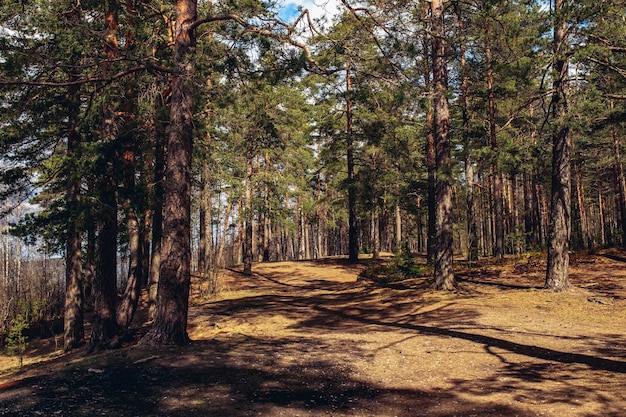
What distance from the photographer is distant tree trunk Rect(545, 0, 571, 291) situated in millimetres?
11719

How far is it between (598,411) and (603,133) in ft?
105

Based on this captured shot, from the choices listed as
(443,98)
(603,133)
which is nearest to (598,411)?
(443,98)

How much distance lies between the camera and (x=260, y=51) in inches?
385

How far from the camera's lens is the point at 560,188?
12.1m

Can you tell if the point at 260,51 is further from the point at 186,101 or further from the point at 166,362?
the point at 166,362

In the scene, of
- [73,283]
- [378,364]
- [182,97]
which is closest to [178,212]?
[182,97]

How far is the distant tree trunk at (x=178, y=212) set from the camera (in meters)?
7.72

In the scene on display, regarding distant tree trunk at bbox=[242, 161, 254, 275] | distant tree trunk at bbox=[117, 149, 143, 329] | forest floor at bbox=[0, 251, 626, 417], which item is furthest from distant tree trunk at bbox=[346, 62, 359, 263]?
distant tree trunk at bbox=[117, 149, 143, 329]

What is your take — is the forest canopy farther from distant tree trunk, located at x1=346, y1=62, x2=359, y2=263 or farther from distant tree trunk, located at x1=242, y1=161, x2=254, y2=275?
distant tree trunk, located at x1=346, y1=62, x2=359, y2=263

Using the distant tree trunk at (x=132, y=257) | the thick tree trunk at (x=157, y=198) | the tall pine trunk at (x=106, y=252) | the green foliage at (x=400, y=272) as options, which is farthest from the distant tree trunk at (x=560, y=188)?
the tall pine trunk at (x=106, y=252)

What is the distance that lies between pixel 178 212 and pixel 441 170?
26.7 ft

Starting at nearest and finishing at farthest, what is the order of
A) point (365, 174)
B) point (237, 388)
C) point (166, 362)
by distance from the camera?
point (237, 388) → point (166, 362) → point (365, 174)

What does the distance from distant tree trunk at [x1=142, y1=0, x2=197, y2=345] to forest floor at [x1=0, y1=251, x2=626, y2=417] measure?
58 cm

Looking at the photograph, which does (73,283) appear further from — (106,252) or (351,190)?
(351,190)
